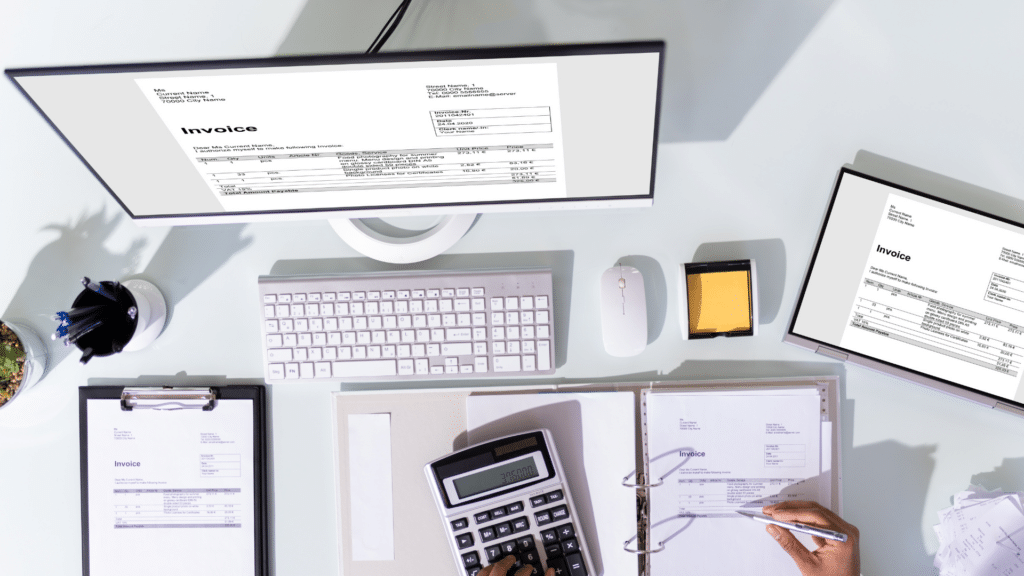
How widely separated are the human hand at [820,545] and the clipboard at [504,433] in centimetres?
5

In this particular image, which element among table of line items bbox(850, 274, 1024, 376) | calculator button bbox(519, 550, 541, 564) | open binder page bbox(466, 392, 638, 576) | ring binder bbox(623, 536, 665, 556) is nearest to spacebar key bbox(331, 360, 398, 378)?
open binder page bbox(466, 392, 638, 576)

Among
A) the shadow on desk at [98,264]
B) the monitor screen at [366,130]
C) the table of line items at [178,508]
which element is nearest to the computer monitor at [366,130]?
the monitor screen at [366,130]

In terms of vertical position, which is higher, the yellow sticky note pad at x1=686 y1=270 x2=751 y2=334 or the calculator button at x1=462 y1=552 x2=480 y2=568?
the yellow sticky note pad at x1=686 y1=270 x2=751 y2=334

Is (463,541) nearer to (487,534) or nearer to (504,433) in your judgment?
(487,534)

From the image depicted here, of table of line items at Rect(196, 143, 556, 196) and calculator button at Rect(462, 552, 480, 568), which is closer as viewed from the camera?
table of line items at Rect(196, 143, 556, 196)

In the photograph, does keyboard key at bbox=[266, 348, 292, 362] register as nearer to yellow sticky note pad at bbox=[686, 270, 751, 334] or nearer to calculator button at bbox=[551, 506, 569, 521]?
calculator button at bbox=[551, 506, 569, 521]

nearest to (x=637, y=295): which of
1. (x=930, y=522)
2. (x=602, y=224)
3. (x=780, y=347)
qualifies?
(x=602, y=224)

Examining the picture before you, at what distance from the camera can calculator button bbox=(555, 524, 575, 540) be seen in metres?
0.96

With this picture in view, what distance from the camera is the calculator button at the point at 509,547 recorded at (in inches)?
37.5

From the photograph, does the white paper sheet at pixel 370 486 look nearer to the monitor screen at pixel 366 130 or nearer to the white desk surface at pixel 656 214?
the white desk surface at pixel 656 214

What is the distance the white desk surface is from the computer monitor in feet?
0.53

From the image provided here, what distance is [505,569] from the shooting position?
919 millimetres

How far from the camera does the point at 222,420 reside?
1.01 meters

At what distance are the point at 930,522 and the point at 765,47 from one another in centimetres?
80
